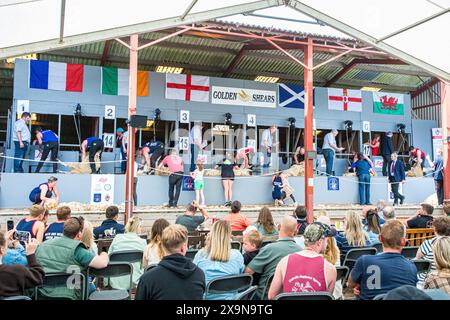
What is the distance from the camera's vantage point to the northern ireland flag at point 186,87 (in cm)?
1512

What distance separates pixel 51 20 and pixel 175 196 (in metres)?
7.09

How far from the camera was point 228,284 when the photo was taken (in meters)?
3.18

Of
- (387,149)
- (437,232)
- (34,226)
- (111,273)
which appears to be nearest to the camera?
(111,273)

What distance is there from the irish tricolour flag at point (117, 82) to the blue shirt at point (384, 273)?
12.8 meters

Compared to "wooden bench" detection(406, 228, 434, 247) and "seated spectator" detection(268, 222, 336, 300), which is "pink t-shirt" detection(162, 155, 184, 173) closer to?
"wooden bench" detection(406, 228, 434, 247)

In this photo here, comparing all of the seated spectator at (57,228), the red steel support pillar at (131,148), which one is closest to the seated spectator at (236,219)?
the seated spectator at (57,228)

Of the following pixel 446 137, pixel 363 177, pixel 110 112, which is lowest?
pixel 363 177

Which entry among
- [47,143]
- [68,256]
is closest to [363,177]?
[47,143]

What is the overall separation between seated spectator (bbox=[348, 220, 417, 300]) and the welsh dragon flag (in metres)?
16.6

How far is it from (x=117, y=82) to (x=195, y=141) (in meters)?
3.64

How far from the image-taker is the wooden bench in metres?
6.90

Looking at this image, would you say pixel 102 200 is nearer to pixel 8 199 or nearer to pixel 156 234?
pixel 8 199

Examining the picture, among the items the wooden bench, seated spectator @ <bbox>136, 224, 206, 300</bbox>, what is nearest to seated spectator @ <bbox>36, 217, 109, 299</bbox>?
seated spectator @ <bbox>136, 224, 206, 300</bbox>

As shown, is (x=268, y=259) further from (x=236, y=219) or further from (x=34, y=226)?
(x=236, y=219)
